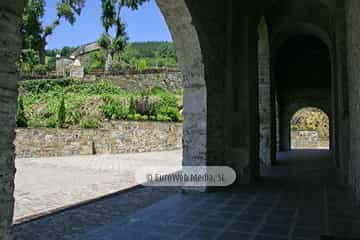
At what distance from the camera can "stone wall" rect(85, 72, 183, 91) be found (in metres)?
22.0

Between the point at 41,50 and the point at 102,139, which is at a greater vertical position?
the point at 41,50

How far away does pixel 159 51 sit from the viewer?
48.7m

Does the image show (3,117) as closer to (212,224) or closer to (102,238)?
(102,238)

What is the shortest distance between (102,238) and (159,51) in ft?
155

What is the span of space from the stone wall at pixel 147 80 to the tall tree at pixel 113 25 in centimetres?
329

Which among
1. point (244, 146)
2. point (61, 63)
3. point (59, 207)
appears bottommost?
point (59, 207)

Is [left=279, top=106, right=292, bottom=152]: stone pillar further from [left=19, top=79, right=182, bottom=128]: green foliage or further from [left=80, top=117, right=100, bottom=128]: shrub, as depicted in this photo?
[left=80, top=117, right=100, bottom=128]: shrub

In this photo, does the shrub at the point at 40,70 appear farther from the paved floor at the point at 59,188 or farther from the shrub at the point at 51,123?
the paved floor at the point at 59,188

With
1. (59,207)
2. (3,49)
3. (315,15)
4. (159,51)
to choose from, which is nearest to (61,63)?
(159,51)

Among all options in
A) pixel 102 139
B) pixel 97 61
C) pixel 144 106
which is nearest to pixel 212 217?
pixel 102 139

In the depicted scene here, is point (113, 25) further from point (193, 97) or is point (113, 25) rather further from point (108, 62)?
point (193, 97)

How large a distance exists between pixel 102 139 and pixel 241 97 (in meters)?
9.64

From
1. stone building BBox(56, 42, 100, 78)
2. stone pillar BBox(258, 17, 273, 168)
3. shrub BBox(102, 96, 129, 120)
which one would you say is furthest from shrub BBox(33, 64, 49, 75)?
stone pillar BBox(258, 17, 273, 168)

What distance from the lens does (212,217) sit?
349cm
